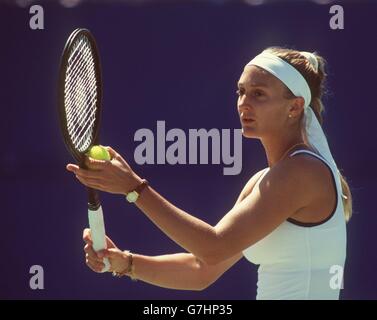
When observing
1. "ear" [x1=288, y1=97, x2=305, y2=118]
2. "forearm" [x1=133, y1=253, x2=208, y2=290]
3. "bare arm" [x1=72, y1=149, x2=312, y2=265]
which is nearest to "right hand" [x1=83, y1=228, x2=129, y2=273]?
"forearm" [x1=133, y1=253, x2=208, y2=290]

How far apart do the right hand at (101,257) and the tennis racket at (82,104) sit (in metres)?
0.02

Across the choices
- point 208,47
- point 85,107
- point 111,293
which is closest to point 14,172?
point 111,293

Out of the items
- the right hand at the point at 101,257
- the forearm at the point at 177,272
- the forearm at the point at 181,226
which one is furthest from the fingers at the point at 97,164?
the forearm at the point at 177,272

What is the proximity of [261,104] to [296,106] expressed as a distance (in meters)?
0.12

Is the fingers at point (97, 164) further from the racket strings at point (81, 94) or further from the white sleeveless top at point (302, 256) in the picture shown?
the white sleeveless top at point (302, 256)

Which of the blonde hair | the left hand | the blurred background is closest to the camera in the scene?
the left hand

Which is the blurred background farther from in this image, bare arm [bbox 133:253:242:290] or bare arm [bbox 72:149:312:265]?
bare arm [bbox 72:149:312:265]

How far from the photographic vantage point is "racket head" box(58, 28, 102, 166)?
2863 millimetres

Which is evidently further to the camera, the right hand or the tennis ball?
the right hand

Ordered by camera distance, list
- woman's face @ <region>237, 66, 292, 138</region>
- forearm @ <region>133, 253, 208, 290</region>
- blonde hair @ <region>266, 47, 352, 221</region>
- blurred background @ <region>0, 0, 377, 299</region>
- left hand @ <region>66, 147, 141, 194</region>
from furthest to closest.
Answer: blurred background @ <region>0, 0, 377, 299</region> → forearm @ <region>133, 253, 208, 290</region> → blonde hair @ <region>266, 47, 352, 221</region> → woman's face @ <region>237, 66, 292, 138</region> → left hand @ <region>66, 147, 141, 194</region>

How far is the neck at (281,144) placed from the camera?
2.96 meters

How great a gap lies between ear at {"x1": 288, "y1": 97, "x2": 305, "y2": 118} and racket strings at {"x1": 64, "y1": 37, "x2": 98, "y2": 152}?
0.57 metres

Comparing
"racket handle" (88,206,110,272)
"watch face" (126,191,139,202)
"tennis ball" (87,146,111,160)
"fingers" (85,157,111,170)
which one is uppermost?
"tennis ball" (87,146,111,160)
